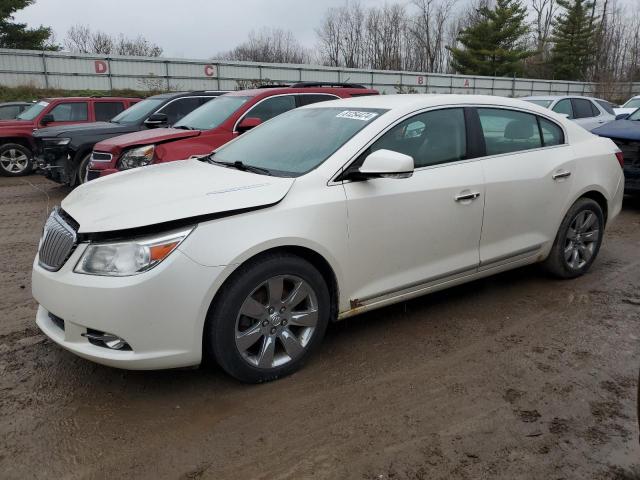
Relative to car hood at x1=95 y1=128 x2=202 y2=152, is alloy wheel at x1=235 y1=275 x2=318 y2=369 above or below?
below

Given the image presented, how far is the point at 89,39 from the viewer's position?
47375mm

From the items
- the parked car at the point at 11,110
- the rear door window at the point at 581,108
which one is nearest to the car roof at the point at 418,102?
the rear door window at the point at 581,108

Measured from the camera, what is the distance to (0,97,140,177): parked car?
11531mm

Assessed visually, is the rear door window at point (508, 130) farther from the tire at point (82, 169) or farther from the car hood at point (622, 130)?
the tire at point (82, 169)

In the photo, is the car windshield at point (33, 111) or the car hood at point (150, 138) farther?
the car windshield at point (33, 111)

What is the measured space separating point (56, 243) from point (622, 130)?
793 centimetres

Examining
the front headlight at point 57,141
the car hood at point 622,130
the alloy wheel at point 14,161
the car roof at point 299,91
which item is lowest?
the alloy wheel at point 14,161

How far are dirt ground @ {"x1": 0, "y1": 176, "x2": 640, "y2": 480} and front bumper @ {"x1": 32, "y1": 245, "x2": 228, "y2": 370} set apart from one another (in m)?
0.36

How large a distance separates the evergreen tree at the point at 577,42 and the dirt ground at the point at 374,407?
5631 centimetres

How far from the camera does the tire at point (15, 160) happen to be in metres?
11.6

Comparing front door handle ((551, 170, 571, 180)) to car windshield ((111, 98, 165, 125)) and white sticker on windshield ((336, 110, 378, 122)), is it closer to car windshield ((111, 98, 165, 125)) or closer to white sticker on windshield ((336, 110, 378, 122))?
white sticker on windshield ((336, 110, 378, 122))

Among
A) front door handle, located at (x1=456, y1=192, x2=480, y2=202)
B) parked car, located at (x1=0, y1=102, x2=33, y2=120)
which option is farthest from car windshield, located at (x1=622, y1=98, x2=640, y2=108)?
parked car, located at (x1=0, y1=102, x2=33, y2=120)

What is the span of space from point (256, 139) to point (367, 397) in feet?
7.14

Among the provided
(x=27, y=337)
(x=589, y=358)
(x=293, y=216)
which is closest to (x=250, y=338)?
(x=293, y=216)
